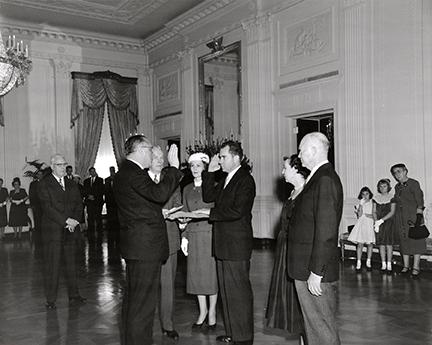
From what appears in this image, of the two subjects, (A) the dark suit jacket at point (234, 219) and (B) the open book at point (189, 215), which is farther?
(B) the open book at point (189, 215)

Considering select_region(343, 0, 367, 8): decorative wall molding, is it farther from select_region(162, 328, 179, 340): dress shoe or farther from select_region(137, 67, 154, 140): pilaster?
select_region(137, 67, 154, 140): pilaster

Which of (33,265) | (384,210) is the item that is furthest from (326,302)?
(33,265)

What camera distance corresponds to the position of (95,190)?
12219 millimetres

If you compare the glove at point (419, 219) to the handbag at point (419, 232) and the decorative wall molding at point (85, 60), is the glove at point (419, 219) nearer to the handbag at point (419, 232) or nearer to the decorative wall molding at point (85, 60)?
the handbag at point (419, 232)

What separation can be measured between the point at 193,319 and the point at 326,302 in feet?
6.61

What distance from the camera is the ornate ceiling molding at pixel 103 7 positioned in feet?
35.8

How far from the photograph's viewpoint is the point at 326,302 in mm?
2795

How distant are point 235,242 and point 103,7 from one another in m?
9.33

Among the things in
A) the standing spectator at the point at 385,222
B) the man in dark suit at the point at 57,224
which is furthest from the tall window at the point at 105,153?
the standing spectator at the point at 385,222

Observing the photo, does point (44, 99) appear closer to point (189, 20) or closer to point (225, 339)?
point (189, 20)

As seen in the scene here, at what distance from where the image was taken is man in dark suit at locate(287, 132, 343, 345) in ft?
8.77

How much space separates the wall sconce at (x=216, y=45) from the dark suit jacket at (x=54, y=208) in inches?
248

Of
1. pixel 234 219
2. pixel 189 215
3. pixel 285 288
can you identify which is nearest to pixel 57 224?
pixel 189 215

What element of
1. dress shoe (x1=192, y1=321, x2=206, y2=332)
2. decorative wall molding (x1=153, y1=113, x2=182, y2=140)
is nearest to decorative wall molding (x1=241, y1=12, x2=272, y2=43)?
decorative wall molding (x1=153, y1=113, x2=182, y2=140)
